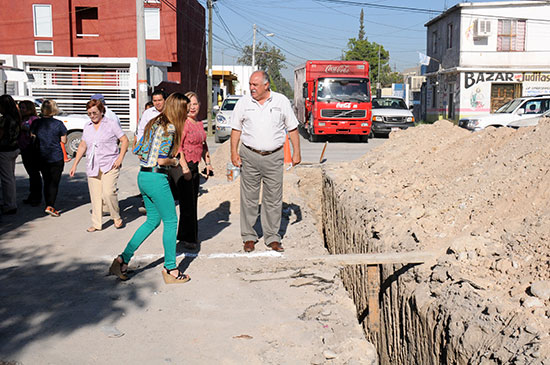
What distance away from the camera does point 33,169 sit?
29.6 feet

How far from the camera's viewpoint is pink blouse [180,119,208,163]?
6.56 m

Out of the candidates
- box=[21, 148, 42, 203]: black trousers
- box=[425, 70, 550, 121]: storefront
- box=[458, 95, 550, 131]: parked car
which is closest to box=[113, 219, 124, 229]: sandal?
box=[21, 148, 42, 203]: black trousers

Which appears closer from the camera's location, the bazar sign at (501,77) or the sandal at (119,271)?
the sandal at (119,271)

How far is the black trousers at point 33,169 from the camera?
877cm

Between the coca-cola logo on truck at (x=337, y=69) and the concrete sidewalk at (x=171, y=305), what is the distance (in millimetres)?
17317

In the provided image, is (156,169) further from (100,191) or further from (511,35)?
(511,35)

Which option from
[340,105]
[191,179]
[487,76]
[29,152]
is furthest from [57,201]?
[487,76]

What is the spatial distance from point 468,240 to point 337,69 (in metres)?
20.6

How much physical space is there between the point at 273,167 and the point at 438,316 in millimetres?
2953

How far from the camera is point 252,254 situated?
20.6 feet

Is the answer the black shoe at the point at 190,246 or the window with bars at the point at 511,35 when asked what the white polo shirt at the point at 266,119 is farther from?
the window with bars at the point at 511,35

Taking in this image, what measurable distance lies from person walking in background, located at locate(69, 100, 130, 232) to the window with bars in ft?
104

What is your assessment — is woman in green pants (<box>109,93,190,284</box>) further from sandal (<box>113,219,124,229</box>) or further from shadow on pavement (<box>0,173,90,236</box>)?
shadow on pavement (<box>0,173,90,236</box>)

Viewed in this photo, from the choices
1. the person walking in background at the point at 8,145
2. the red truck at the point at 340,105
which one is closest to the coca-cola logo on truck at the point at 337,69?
the red truck at the point at 340,105
